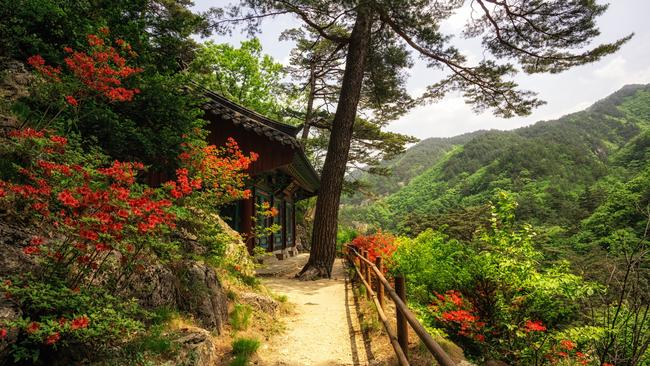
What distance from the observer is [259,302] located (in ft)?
18.7

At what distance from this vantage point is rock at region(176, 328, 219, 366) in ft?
10.2

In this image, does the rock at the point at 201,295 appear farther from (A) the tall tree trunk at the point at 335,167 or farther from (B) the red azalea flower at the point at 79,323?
(A) the tall tree trunk at the point at 335,167

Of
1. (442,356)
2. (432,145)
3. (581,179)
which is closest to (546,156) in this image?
(581,179)

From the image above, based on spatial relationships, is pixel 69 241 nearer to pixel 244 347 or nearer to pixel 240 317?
pixel 244 347

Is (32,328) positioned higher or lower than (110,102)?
lower

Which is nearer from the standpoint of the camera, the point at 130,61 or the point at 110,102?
the point at 110,102

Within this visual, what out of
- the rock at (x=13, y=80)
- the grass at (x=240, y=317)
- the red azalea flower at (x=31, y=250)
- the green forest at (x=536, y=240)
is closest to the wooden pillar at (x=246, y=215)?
the green forest at (x=536, y=240)

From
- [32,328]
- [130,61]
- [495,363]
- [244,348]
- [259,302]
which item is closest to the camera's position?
[32,328]

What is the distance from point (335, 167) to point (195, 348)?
7092 millimetres

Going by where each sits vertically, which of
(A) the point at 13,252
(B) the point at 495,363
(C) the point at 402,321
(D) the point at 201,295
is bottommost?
(B) the point at 495,363

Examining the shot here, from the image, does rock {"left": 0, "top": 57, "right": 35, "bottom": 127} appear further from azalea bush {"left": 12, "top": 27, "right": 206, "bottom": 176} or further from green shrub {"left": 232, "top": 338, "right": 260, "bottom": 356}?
green shrub {"left": 232, "top": 338, "right": 260, "bottom": 356}

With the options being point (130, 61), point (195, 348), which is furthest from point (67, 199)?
point (130, 61)

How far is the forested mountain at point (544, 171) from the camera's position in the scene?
1318 inches

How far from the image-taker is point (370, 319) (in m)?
5.71
